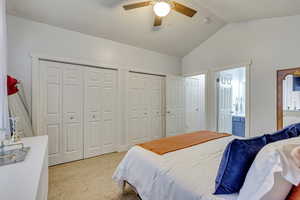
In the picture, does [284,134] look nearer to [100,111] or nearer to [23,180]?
[23,180]

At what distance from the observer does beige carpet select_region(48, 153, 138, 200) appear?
80.6 inches

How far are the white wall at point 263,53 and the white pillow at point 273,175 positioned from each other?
274 centimetres

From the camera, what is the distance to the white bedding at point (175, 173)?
1.20 meters

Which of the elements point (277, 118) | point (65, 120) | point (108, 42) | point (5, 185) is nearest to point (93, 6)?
point (108, 42)

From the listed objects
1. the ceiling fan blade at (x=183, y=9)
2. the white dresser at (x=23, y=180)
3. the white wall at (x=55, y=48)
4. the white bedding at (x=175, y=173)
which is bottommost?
the white bedding at (x=175, y=173)

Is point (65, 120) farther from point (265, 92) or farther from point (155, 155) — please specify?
point (265, 92)

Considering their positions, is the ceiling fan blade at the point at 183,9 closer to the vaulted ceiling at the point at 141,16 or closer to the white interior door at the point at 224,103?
the vaulted ceiling at the point at 141,16

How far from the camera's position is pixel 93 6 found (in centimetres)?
267

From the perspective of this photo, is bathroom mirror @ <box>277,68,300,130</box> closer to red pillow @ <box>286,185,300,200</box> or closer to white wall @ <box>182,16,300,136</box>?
white wall @ <box>182,16,300,136</box>

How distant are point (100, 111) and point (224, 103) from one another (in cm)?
331

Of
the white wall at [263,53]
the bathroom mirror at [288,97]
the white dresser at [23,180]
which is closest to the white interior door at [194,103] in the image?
the white wall at [263,53]

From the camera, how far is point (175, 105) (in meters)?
4.68

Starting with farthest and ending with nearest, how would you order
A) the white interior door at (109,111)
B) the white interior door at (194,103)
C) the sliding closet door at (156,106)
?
the white interior door at (194,103), the sliding closet door at (156,106), the white interior door at (109,111)

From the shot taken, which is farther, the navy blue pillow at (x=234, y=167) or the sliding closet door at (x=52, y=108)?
the sliding closet door at (x=52, y=108)
